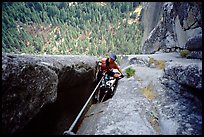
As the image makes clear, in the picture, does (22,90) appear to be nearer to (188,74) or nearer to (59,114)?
(59,114)

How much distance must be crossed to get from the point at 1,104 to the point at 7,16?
116412mm

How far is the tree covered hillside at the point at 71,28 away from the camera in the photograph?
78812mm

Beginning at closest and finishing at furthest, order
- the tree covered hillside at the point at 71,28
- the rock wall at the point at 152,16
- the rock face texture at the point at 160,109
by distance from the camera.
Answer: the rock face texture at the point at 160,109, the rock wall at the point at 152,16, the tree covered hillside at the point at 71,28

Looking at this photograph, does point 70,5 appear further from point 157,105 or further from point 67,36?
point 157,105

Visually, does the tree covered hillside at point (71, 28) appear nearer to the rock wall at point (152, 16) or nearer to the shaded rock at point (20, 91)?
the rock wall at point (152, 16)

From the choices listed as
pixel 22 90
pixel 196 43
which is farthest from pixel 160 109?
pixel 22 90

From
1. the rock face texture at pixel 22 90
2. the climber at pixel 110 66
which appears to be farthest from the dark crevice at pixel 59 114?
the climber at pixel 110 66

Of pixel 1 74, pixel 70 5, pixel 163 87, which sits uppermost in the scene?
pixel 70 5

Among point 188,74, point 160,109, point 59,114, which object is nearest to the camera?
point 188,74

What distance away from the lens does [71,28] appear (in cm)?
9925

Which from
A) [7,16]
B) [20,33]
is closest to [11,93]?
[20,33]

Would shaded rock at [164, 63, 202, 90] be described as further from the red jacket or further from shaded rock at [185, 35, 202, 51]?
the red jacket

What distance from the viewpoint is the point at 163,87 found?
22.8 ft

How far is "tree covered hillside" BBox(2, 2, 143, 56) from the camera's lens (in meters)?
78.8
